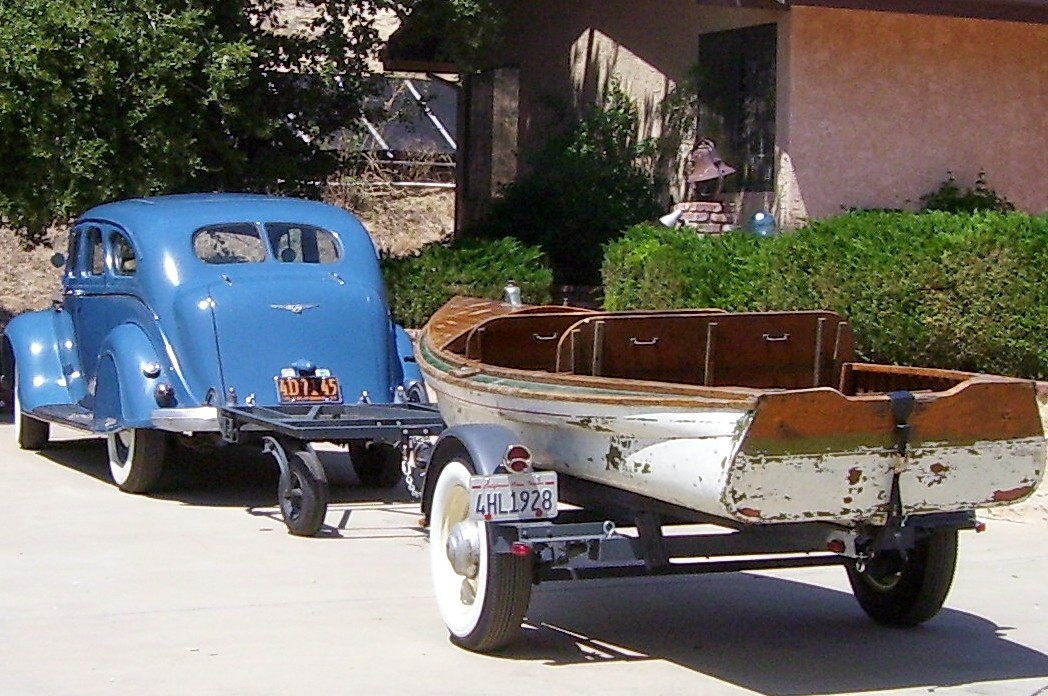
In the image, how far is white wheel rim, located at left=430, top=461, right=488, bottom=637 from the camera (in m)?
6.58

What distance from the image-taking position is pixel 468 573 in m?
6.59

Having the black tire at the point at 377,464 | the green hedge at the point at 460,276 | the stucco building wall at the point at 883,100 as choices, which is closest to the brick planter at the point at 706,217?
the stucco building wall at the point at 883,100

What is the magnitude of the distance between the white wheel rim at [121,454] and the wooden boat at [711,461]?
10.4 feet

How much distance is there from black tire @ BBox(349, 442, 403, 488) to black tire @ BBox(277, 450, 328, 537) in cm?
141

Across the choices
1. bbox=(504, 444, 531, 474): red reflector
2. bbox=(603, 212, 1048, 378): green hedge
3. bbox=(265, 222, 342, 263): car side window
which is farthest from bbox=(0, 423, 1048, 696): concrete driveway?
bbox=(603, 212, 1048, 378): green hedge

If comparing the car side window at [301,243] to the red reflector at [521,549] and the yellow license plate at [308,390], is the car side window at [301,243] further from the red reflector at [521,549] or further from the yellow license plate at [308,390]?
the red reflector at [521,549]

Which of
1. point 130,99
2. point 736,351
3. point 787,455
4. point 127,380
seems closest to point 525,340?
point 736,351

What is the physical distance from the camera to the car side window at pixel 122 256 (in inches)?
423

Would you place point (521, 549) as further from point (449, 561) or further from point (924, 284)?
point (924, 284)

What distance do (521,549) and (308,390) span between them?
4000 millimetres

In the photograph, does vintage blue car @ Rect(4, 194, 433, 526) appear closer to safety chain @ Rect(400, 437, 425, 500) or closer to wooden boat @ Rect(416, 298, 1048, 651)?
safety chain @ Rect(400, 437, 425, 500)

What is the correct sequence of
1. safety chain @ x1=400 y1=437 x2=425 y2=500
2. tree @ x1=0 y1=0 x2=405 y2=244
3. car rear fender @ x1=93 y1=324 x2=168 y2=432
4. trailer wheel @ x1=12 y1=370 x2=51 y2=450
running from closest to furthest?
1. safety chain @ x1=400 y1=437 x2=425 y2=500
2. car rear fender @ x1=93 y1=324 x2=168 y2=432
3. trailer wheel @ x1=12 y1=370 x2=51 y2=450
4. tree @ x1=0 y1=0 x2=405 y2=244

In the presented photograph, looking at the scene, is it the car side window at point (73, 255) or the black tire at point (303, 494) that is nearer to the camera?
the black tire at point (303, 494)

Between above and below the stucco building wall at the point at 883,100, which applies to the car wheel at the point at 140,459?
below
